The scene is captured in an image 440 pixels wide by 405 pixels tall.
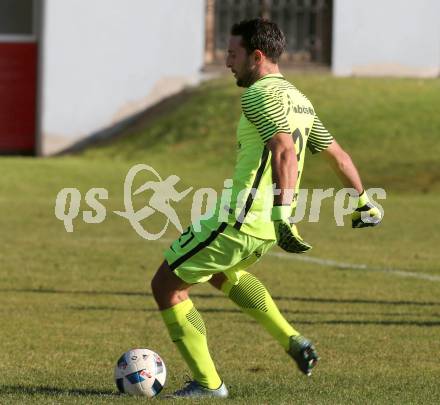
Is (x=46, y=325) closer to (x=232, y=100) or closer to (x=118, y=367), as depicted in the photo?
(x=118, y=367)

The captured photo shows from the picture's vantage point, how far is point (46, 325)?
1105cm

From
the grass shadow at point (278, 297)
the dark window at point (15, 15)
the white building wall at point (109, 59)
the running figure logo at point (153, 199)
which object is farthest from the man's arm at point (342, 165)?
the dark window at point (15, 15)

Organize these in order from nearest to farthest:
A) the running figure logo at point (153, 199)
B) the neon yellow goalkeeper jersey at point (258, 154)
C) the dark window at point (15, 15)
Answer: the neon yellow goalkeeper jersey at point (258, 154)
the running figure logo at point (153, 199)
the dark window at point (15, 15)

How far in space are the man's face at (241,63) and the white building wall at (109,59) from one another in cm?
2647

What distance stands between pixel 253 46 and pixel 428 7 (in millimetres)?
28970

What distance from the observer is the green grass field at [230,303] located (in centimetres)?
860

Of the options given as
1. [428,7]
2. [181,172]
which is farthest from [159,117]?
[428,7]

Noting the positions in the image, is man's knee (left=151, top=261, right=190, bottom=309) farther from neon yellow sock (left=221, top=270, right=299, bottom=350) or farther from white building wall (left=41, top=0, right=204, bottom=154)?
white building wall (left=41, top=0, right=204, bottom=154)

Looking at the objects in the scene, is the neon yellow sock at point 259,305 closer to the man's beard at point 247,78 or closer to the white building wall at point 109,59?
the man's beard at point 247,78

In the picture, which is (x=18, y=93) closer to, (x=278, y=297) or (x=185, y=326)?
(x=278, y=297)

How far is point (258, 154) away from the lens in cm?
753

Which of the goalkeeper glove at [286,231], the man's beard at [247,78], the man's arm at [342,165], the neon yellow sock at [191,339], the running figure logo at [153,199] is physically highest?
the man's beard at [247,78]

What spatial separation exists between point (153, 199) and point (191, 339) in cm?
1712

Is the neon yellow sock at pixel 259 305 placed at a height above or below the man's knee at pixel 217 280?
below
